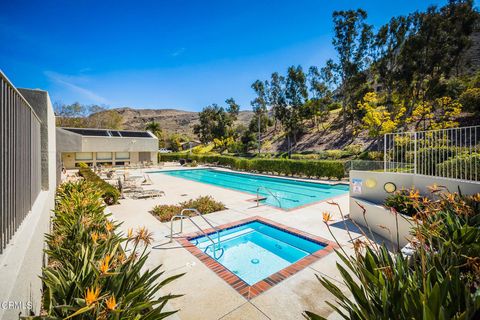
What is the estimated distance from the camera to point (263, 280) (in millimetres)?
4055

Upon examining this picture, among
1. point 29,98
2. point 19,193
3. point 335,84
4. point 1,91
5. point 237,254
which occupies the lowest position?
point 237,254

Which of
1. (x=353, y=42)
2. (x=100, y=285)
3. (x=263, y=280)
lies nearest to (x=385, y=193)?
(x=263, y=280)

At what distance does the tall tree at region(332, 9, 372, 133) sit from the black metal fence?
3362 cm

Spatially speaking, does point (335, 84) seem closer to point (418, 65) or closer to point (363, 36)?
point (363, 36)

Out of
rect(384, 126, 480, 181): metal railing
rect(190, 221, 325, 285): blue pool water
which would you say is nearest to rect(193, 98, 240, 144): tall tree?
rect(190, 221, 325, 285): blue pool water

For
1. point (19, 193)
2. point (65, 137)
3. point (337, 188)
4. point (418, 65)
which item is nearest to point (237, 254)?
point (19, 193)

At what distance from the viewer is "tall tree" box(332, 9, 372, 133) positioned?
94.7 ft

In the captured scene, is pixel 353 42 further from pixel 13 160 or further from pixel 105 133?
pixel 105 133

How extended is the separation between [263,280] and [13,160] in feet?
13.6

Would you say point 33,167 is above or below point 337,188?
above

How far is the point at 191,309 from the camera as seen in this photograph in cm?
333

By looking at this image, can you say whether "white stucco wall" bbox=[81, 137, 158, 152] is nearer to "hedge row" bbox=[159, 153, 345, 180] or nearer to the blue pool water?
"hedge row" bbox=[159, 153, 345, 180]

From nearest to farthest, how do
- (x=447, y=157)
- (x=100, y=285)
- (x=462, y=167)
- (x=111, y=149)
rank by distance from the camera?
(x=100, y=285) → (x=462, y=167) → (x=447, y=157) → (x=111, y=149)

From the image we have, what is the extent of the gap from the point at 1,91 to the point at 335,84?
151ft
